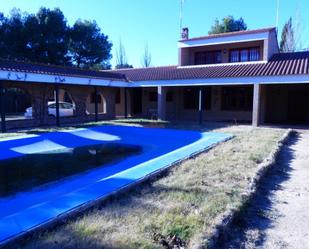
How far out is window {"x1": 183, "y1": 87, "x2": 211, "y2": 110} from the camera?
2133 centimetres

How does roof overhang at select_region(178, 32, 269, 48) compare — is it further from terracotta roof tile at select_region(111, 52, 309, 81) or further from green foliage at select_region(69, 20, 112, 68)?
green foliage at select_region(69, 20, 112, 68)

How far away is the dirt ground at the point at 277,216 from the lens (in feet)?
12.5

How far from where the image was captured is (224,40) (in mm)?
20250

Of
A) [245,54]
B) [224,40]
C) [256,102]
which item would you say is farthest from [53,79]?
[245,54]

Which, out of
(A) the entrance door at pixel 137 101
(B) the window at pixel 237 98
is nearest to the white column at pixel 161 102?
(B) the window at pixel 237 98

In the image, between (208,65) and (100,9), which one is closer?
(208,65)

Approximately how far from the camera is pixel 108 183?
5.59 metres

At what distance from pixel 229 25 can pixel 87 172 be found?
35.2m

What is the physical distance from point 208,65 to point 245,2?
40.2 ft

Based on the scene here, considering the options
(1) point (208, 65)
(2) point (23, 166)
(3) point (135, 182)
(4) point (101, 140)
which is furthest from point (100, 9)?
(3) point (135, 182)

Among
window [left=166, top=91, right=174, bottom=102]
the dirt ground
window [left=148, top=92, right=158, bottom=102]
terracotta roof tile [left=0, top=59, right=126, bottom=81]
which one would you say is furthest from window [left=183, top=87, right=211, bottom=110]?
the dirt ground

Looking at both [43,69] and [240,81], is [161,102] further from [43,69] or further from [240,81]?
[43,69]

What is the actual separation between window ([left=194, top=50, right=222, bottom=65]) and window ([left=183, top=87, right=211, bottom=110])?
2153mm

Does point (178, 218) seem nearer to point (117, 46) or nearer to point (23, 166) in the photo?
point (23, 166)
